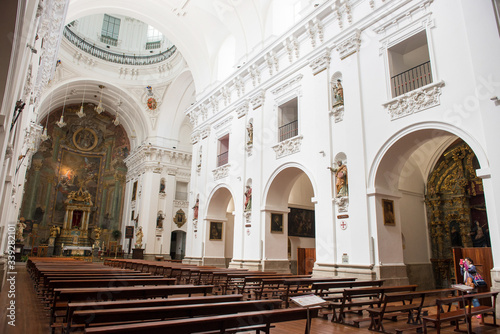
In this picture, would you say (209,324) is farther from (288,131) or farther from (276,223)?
(288,131)

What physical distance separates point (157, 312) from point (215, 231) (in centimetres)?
1351

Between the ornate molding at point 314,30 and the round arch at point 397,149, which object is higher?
the ornate molding at point 314,30

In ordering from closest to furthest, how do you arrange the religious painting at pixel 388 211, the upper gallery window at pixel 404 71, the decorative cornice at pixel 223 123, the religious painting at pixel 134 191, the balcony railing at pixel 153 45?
the religious painting at pixel 388 211 → the upper gallery window at pixel 404 71 → the decorative cornice at pixel 223 123 → the religious painting at pixel 134 191 → the balcony railing at pixel 153 45

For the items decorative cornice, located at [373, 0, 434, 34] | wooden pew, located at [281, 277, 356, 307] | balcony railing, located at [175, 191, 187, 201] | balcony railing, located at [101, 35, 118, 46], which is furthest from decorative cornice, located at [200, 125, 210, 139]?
balcony railing, located at [101, 35, 118, 46]

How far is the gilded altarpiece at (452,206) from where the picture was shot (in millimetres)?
11008

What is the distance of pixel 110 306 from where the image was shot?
3.73m

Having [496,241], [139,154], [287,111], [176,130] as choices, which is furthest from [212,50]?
[496,241]

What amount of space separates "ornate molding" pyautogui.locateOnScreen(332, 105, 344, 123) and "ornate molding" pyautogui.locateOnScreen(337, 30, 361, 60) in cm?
162

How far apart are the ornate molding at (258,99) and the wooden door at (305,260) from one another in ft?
20.8

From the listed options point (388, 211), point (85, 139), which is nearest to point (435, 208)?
point (388, 211)

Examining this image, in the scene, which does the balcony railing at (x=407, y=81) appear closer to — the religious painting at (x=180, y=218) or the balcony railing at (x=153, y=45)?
the religious painting at (x=180, y=218)

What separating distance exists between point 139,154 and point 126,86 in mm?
5074

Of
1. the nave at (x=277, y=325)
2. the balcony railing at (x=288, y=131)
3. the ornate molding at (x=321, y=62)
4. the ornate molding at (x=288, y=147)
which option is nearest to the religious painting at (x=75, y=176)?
the balcony railing at (x=288, y=131)

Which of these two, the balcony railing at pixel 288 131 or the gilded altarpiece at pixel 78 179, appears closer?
the balcony railing at pixel 288 131
